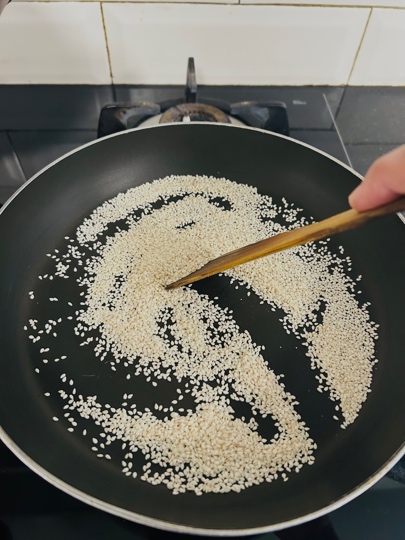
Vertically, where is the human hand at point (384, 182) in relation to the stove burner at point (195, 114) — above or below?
below

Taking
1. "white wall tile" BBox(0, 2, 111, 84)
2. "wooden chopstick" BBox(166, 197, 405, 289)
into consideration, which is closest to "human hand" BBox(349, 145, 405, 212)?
"wooden chopstick" BBox(166, 197, 405, 289)

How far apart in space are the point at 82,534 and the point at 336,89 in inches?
44.9

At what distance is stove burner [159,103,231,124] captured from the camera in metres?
1.08

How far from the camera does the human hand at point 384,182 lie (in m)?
0.54

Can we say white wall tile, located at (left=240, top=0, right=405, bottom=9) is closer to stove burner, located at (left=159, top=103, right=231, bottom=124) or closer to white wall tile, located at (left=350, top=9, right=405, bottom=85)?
white wall tile, located at (left=350, top=9, right=405, bottom=85)

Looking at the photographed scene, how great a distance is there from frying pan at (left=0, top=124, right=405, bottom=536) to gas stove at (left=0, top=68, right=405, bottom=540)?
3 centimetres

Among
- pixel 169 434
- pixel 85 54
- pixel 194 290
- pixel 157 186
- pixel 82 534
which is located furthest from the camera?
pixel 85 54

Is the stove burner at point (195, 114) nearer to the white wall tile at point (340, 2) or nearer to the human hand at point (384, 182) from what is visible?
the white wall tile at point (340, 2)

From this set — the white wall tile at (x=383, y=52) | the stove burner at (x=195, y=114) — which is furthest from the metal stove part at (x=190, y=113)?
the white wall tile at (x=383, y=52)

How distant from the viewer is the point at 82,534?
25.4 inches

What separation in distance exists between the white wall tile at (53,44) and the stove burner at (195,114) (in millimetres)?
246

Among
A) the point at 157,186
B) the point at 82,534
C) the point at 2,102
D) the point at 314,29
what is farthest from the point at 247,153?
the point at 82,534

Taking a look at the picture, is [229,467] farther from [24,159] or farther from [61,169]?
[24,159]

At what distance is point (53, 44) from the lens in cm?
115
